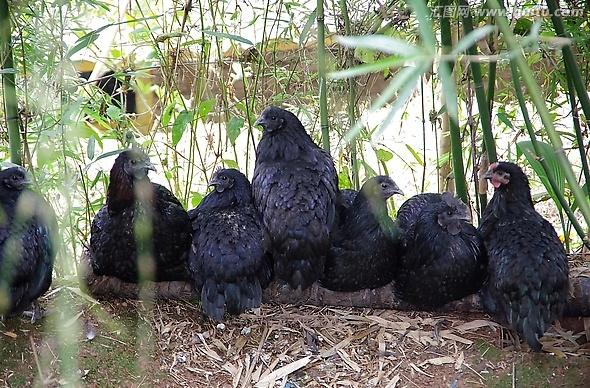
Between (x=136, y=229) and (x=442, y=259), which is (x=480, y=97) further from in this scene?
A: (x=136, y=229)

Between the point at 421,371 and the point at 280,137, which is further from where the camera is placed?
the point at 280,137

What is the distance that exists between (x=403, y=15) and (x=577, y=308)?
131 centimetres

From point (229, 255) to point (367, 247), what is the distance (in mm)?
549

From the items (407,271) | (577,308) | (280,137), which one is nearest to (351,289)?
(407,271)

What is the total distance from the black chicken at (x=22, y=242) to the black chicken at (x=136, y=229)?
0.24 metres

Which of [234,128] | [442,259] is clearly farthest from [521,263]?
[234,128]

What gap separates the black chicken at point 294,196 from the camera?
101 inches

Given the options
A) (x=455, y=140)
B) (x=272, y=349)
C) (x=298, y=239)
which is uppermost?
(x=455, y=140)

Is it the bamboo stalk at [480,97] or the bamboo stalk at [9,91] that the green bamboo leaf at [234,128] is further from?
the bamboo stalk at [480,97]

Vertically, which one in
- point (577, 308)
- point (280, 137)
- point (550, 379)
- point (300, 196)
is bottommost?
point (550, 379)

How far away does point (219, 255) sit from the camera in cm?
257

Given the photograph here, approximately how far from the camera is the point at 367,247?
2686mm

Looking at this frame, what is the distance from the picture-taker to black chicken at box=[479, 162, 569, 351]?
7.77 feet

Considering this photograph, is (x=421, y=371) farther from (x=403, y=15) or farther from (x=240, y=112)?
(x=240, y=112)
